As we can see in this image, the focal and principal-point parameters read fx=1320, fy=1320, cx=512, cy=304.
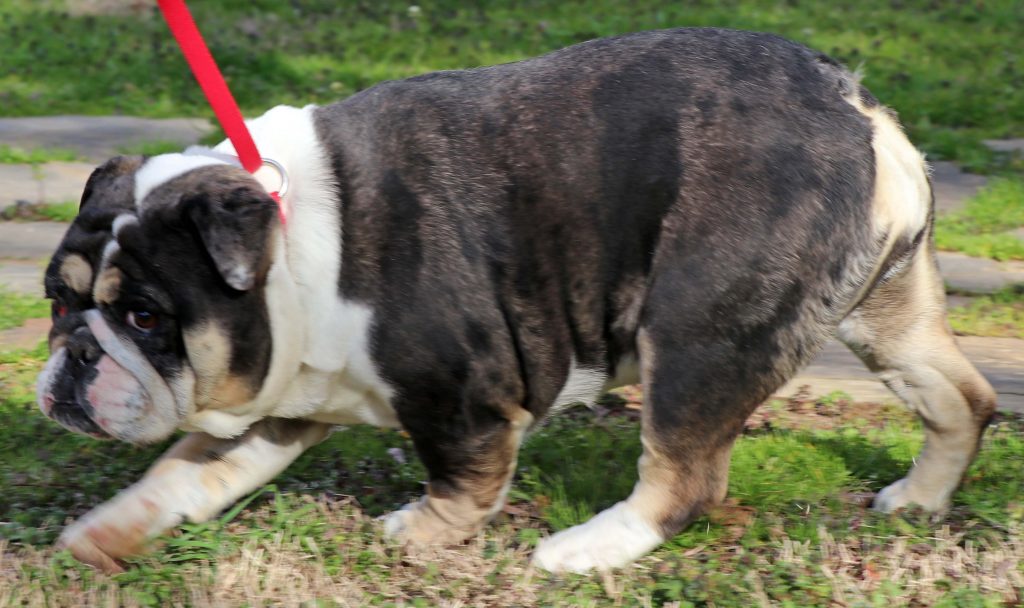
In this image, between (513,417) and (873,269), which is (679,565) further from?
(873,269)

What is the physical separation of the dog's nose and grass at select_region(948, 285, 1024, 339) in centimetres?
357

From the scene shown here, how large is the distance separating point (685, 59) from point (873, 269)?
763mm

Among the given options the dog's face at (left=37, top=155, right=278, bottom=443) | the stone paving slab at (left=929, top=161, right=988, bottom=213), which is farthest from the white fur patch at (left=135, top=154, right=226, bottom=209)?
the stone paving slab at (left=929, top=161, right=988, bottom=213)

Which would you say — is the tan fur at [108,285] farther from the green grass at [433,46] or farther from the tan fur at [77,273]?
the green grass at [433,46]

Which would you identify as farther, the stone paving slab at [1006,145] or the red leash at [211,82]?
the stone paving slab at [1006,145]

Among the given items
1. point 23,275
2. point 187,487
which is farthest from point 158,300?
point 23,275

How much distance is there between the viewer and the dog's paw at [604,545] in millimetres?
3627

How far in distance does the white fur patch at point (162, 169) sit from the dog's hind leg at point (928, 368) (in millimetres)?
1886

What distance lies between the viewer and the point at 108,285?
330 cm

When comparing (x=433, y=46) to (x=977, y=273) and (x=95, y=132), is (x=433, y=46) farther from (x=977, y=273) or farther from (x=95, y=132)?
(x=977, y=273)

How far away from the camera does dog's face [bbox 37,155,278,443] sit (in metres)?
3.24

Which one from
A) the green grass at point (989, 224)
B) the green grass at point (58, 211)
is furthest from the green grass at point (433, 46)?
the green grass at point (58, 211)

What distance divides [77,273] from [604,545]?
158 centimetres

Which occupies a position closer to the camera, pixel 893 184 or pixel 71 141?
pixel 893 184
